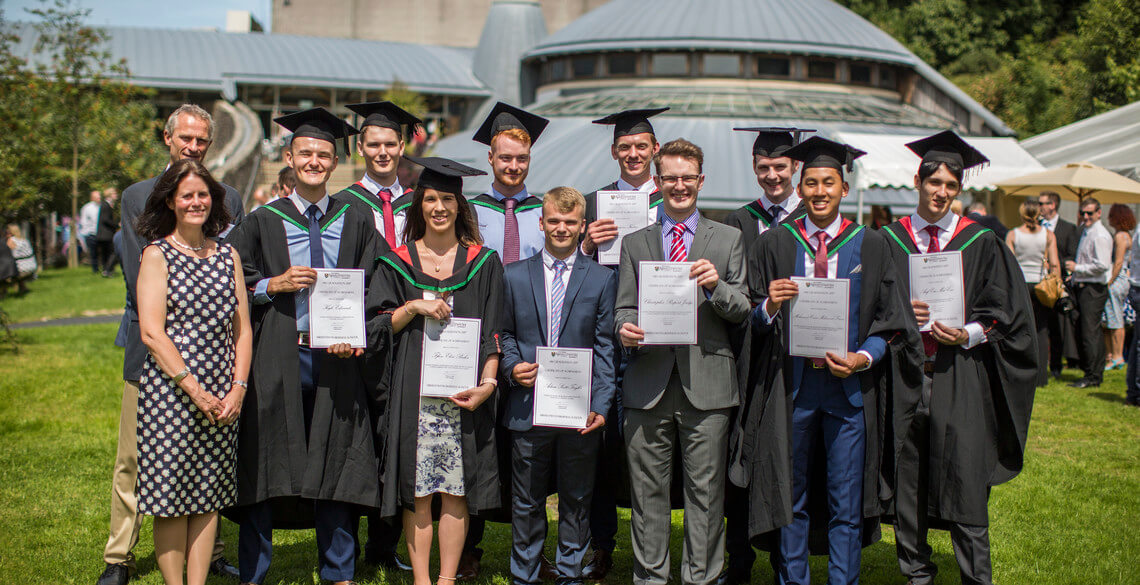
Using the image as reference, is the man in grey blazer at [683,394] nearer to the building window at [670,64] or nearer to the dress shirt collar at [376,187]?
the dress shirt collar at [376,187]

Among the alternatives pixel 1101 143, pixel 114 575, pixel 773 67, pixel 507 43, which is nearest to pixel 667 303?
pixel 114 575

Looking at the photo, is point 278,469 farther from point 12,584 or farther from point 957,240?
point 957,240

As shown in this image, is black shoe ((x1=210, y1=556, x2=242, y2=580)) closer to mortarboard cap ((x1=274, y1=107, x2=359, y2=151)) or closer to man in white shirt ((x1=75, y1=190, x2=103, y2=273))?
mortarboard cap ((x1=274, y1=107, x2=359, y2=151))

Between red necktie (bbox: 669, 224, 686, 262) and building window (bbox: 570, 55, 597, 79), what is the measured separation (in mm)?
22642

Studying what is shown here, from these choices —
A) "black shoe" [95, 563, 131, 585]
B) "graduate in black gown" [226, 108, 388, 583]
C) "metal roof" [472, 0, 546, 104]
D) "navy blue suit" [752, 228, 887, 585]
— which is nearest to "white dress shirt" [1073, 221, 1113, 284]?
"navy blue suit" [752, 228, 887, 585]

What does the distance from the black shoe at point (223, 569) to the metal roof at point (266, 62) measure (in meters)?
34.6

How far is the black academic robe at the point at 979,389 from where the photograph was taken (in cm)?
528

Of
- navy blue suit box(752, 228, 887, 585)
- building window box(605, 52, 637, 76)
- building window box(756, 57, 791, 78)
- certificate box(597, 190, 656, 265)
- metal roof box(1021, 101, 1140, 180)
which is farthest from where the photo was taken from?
building window box(605, 52, 637, 76)

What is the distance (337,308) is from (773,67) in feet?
74.5

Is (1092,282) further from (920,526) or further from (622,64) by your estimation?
(622,64)

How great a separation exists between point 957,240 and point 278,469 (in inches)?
151

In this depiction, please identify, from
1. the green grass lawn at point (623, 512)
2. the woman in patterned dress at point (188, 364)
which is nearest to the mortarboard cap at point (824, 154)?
the green grass lawn at point (623, 512)

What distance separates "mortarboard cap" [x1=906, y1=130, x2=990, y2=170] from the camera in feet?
17.8

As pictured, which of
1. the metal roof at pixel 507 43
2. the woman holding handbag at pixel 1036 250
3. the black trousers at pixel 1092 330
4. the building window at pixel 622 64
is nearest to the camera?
the woman holding handbag at pixel 1036 250
